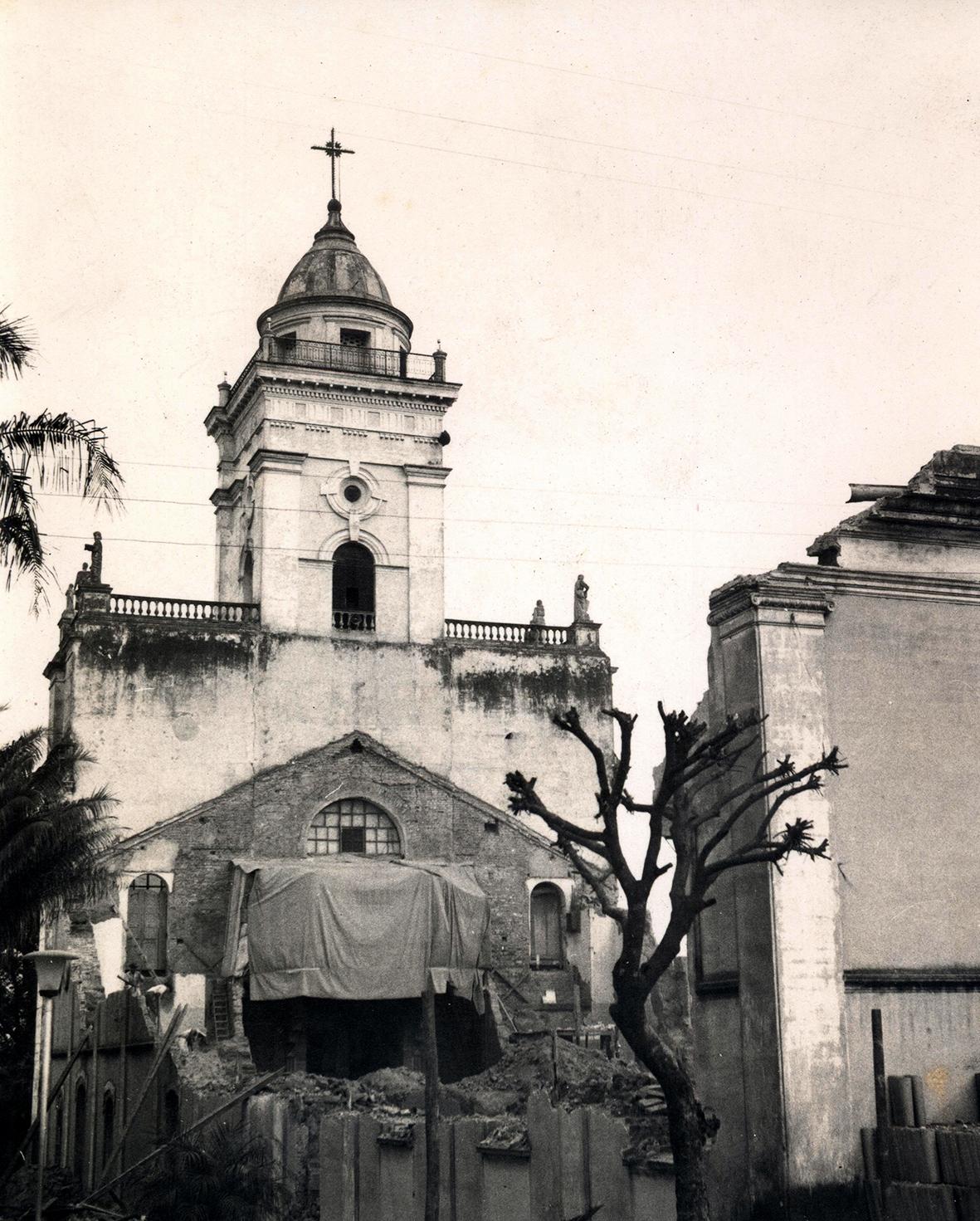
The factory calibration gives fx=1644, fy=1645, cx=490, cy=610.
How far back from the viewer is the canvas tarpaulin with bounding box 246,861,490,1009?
3247cm

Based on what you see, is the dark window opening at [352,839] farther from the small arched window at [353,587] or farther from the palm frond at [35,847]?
the palm frond at [35,847]

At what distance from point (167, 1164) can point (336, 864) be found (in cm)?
1316

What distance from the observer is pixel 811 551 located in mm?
14953

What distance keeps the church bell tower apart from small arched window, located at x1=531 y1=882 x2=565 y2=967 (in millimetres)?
6611

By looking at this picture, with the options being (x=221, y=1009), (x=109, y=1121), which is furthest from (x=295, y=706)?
(x=109, y=1121)

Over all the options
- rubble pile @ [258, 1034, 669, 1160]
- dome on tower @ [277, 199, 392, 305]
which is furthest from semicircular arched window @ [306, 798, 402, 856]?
dome on tower @ [277, 199, 392, 305]

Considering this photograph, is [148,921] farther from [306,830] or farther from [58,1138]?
[58,1138]

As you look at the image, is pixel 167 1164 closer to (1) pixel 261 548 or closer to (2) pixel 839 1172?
(2) pixel 839 1172

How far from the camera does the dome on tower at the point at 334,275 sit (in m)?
42.3

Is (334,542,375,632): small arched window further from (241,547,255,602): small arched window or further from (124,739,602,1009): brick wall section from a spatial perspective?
(124,739,602,1009): brick wall section

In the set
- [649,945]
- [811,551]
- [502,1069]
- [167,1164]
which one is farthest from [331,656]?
[811,551]

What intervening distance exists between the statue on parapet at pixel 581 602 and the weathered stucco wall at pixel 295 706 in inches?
44.5

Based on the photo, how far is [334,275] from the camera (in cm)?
4259

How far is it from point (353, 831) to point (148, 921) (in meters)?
4.90
